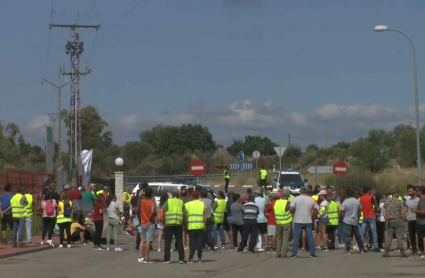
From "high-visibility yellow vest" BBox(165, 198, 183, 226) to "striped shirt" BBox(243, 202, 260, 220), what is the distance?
12.7 ft

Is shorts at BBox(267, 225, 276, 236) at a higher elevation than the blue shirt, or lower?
lower

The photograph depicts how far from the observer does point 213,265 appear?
17734 mm

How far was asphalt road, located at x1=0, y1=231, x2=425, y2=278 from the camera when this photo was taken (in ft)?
51.4

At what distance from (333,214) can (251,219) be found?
9.31 feet

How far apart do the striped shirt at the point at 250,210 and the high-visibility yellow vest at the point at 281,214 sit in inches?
44.3

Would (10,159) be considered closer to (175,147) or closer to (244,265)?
(175,147)

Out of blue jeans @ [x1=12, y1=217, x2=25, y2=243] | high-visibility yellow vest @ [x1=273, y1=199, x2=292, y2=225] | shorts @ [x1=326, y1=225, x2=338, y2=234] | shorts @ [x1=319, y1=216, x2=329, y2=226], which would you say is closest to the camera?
high-visibility yellow vest @ [x1=273, y1=199, x2=292, y2=225]

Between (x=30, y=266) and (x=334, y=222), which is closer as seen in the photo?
(x=30, y=266)

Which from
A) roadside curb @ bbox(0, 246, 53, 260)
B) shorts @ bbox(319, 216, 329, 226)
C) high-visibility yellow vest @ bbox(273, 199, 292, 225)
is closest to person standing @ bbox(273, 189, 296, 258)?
high-visibility yellow vest @ bbox(273, 199, 292, 225)

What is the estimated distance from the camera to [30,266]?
688 inches

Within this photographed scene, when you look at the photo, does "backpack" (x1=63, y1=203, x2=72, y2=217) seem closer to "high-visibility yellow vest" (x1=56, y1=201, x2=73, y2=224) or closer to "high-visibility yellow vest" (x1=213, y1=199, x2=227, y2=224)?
"high-visibility yellow vest" (x1=56, y1=201, x2=73, y2=224)

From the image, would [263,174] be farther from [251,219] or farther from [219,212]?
[251,219]

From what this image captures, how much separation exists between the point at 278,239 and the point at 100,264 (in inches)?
205

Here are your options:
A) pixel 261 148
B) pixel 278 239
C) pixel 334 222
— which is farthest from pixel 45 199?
pixel 261 148
